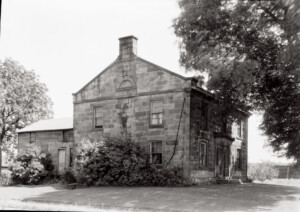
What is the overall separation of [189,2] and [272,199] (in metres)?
10.1

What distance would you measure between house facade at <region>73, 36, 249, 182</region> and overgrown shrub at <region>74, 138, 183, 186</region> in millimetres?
872

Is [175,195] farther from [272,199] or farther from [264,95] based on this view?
[264,95]

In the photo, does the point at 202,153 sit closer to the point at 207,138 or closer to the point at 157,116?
the point at 207,138

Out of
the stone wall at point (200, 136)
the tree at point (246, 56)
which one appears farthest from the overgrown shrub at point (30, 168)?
the tree at point (246, 56)

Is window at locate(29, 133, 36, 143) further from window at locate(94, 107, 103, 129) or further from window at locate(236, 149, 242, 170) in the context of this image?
window at locate(236, 149, 242, 170)

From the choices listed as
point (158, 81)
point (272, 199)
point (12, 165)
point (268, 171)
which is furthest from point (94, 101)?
point (268, 171)

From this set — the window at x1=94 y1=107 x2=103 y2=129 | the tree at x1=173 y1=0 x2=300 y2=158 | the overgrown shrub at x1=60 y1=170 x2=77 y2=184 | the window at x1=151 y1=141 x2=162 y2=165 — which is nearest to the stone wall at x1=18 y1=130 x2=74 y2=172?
the window at x1=94 y1=107 x2=103 y2=129

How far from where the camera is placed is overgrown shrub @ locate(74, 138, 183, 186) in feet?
74.7

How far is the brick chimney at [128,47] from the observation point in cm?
2620

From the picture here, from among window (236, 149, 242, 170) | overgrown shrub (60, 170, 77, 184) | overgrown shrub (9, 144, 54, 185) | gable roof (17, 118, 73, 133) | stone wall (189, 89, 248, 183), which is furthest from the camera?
gable roof (17, 118, 73, 133)

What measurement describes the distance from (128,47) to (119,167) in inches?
332

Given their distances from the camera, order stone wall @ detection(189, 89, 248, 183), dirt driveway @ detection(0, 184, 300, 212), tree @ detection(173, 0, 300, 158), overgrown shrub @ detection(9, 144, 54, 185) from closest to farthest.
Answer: dirt driveway @ detection(0, 184, 300, 212), tree @ detection(173, 0, 300, 158), stone wall @ detection(189, 89, 248, 183), overgrown shrub @ detection(9, 144, 54, 185)

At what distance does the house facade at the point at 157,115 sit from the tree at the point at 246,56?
2803mm

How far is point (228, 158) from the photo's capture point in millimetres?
29484
